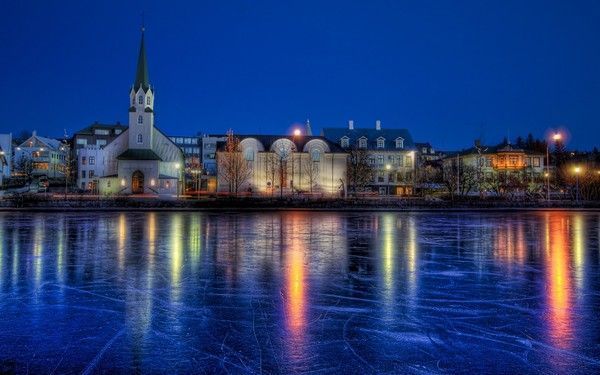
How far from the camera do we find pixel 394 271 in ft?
39.2

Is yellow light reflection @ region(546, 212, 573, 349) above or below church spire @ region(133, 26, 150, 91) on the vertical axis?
below

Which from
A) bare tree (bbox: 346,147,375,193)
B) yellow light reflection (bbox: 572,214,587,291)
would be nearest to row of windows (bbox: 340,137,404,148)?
bare tree (bbox: 346,147,375,193)

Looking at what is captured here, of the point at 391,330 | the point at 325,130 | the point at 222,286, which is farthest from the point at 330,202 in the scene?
the point at 325,130

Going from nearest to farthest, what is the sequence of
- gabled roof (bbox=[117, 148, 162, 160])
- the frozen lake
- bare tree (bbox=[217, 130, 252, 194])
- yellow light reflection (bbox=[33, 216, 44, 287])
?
the frozen lake → yellow light reflection (bbox=[33, 216, 44, 287]) → gabled roof (bbox=[117, 148, 162, 160]) → bare tree (bbox=[217, 130, 252, 194])

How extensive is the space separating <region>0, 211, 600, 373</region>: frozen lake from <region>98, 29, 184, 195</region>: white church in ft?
175

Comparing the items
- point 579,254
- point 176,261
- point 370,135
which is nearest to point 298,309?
point 176,261

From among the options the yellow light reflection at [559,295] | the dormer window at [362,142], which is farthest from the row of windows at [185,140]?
the yellow light reflection at [559,295]

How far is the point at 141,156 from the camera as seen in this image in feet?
225

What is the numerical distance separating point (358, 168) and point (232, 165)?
18.9 metres

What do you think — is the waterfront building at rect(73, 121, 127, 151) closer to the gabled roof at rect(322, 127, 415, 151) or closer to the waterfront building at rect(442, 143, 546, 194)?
the gabled roof at rect(322, 127, 415, 151)

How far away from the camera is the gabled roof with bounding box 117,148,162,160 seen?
221 ft

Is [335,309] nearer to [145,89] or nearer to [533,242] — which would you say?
[533,242]

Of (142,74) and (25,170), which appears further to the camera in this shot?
(25,170)

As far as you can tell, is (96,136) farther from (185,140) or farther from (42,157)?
(185,140)
